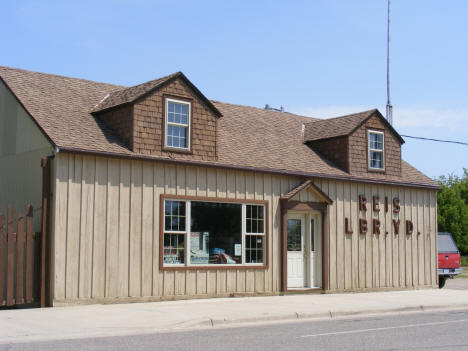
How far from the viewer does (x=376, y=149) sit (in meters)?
21.4

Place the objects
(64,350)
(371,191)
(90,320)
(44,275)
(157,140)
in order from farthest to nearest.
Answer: (371,191), (157,140), (44,275), (90,320), (64,350)

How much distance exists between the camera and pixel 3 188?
1738 cm

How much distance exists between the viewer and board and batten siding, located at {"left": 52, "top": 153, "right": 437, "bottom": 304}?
14.6m

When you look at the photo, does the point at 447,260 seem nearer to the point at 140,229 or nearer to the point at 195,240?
the point at 195,240

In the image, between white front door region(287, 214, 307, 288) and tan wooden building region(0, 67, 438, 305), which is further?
white front door region(287, 214, 307, 288)

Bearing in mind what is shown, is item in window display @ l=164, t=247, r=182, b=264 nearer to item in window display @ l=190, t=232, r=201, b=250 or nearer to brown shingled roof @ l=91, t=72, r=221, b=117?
item in window display @ l=190, t=232, r=201, b=250

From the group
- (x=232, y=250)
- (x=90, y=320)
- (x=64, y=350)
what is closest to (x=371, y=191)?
(x=232, y=250)

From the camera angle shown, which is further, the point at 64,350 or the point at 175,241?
the point at 175,241

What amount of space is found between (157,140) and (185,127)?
1.03 m

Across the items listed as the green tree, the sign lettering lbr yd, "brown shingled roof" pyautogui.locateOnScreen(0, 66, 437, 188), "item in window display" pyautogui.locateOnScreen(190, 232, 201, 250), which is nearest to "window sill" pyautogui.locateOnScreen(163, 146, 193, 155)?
"brown shingled roof" pyautogui.locateOnScreen(0, 66, 437, 188)

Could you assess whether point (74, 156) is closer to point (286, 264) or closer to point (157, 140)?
point (157, 140)

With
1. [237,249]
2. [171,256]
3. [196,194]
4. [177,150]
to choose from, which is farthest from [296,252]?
[177,150]

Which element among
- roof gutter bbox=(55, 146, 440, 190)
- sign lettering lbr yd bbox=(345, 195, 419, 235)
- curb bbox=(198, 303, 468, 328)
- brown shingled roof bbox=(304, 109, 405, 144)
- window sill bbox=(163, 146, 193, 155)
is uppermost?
brown shingled roof bbox=(304, 109, 405, 144)

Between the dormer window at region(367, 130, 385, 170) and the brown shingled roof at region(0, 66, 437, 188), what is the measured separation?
1.46 ft
